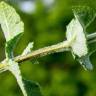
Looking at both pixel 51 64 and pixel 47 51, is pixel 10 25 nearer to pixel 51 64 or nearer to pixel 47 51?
pixel 47 51

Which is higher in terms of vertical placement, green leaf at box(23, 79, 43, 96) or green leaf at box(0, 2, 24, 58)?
green leaf at box(0, 2, 24, 58)

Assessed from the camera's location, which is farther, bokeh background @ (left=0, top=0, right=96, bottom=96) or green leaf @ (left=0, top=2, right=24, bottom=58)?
bokeh background @ (left=0, top=0, right=96, bottom=96)

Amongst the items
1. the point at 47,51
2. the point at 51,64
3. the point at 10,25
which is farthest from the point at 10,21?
the point at 51,64

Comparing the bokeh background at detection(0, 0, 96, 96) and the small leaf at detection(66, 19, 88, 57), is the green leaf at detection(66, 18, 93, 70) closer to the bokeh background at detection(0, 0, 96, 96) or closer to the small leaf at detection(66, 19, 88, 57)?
the small leaf at detection(66, 19, 88, 57)

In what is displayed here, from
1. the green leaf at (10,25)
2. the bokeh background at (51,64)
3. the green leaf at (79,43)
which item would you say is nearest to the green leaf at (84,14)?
the green leaf at (79,43)

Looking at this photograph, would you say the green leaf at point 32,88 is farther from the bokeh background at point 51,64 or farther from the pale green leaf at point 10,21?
the bokeh background at point 51,64

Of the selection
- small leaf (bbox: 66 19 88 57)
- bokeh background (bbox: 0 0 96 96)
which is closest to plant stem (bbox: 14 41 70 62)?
small leaf (bbox: 66 19 88 57)

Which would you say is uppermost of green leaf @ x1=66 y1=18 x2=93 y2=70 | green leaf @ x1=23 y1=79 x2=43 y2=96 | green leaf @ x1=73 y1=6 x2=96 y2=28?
green leaf @ x1=73 y1=6 x2=96 y2=28
